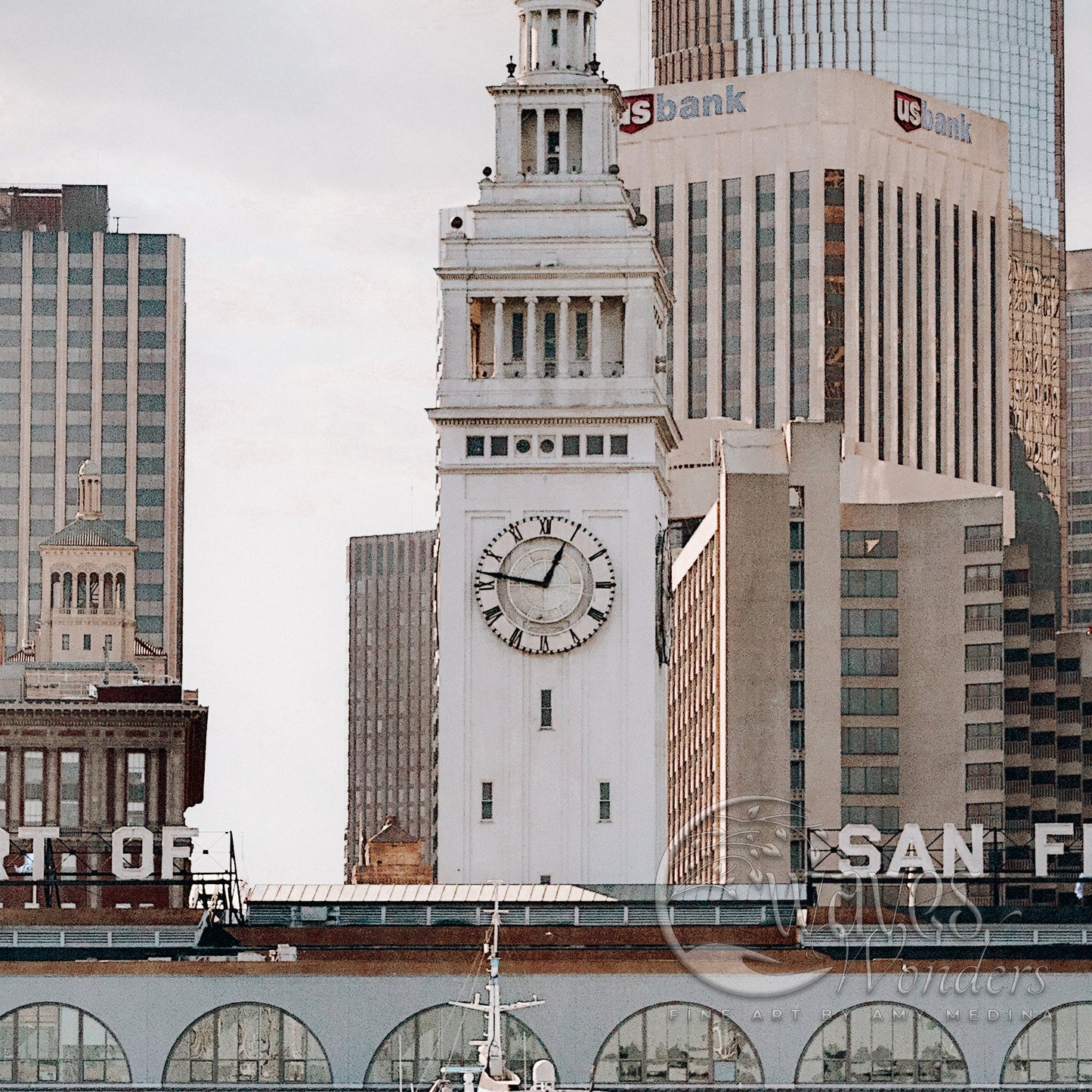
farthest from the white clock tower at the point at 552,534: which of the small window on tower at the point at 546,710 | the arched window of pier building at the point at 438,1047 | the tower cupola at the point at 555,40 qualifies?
the arched window of pier building at the point at 438,1047

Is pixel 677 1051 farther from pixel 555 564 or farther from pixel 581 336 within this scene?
pixel 581 336

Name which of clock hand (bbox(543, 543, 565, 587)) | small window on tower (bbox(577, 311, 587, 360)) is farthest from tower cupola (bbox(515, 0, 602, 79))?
clock hand (bbox(543, 543, 565, 587))

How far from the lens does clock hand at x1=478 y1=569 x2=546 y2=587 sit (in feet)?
594

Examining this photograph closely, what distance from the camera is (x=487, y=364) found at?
18575cm

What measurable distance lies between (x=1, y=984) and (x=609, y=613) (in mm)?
44683

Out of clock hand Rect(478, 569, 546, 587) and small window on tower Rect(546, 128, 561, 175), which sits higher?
small window on tower Rect(546, 128, 561, 175)

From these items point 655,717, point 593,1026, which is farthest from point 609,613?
point 593,1026

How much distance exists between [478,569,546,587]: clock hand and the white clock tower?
0.09 meters

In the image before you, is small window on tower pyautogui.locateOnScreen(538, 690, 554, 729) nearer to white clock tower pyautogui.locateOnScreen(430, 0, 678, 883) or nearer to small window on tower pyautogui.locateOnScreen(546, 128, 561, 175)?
white clock tower pyautogui.locateOnScreen(430, 0, 678, 883)

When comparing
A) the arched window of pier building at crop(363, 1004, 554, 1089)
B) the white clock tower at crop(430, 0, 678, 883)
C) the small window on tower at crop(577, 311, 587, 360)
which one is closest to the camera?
the arched window of pier building at crop(363, 1004, 554, 1089)

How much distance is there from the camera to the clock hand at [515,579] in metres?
181

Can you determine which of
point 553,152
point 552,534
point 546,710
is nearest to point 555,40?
point 553,152

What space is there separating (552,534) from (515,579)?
3.21m

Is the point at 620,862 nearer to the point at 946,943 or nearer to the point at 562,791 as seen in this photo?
the point at 562,791
